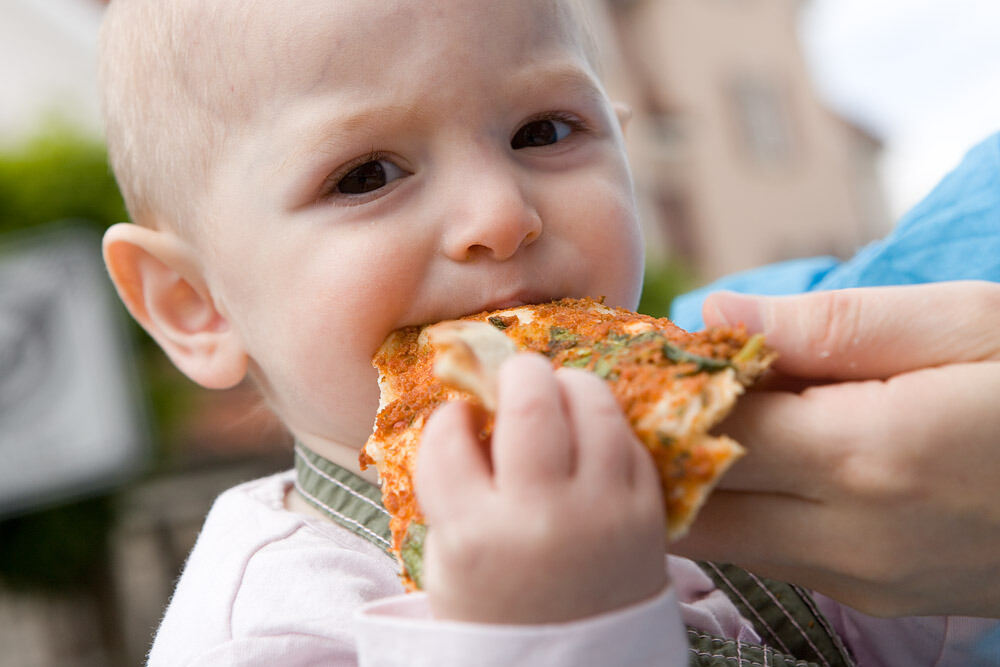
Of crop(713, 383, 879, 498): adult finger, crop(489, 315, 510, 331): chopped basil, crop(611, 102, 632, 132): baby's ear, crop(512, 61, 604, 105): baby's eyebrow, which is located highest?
crop(611, 102, 632, 132): baby's ear

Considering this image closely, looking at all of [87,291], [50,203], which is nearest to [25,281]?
[87,291]

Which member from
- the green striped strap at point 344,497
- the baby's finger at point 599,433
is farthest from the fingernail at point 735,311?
the green striped strap at point 344,497

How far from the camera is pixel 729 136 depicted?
20375mm

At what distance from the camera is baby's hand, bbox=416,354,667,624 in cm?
83

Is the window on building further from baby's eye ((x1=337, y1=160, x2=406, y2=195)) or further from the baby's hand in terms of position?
the baby's hand

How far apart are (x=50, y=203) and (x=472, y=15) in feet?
→ 20.0

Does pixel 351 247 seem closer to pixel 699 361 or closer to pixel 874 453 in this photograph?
pixel 699 361

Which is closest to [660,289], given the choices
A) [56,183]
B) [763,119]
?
[56,183]

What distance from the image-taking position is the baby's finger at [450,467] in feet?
Result: 2.87

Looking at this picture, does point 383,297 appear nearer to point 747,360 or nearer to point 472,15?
point 472,15

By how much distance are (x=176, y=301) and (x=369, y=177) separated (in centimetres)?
68

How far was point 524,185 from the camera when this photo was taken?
1.51 meters

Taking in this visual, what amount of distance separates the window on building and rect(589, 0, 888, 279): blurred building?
27mm

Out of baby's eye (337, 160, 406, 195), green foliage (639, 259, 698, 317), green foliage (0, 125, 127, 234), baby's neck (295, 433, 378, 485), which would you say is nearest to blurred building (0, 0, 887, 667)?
green foliage (0, 125, 127, 234)
